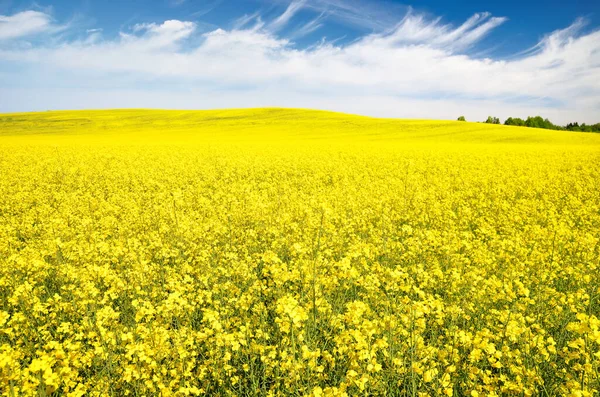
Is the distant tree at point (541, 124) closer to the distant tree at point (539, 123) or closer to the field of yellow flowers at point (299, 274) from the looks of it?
the distant tree at point (539, 123)

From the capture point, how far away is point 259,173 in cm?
1880

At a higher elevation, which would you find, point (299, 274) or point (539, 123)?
point (539, 123)

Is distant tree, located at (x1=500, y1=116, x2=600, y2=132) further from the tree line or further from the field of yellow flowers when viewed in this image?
the field of yellow flowers

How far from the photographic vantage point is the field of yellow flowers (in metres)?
3.25

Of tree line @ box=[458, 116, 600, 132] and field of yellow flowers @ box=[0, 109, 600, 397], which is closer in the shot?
field of yellow flowers @ box=[0, 109, 600, 397]

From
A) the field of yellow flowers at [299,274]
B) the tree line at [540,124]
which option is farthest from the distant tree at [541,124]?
the field of yellow flowers at [299,274]

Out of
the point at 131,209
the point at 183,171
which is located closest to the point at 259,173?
the point at 183,171

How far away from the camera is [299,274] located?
4605mm

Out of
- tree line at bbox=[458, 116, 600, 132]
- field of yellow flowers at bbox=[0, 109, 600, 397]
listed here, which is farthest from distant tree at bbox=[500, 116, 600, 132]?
field of yellow flowers at bbox=[0, 109, 600, 397]

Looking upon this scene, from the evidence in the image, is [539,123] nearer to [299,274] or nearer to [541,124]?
[541,124]

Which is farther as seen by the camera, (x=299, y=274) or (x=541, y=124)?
(x=541, y=124)

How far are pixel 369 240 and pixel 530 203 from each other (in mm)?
7102

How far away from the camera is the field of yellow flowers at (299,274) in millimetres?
3246

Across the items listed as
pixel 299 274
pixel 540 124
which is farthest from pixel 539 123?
pixel 299 274
